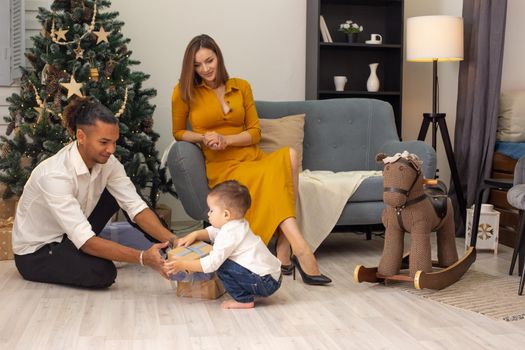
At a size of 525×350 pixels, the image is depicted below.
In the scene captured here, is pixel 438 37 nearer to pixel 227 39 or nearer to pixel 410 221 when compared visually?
pixel 227 39

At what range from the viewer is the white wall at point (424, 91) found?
19.7ft

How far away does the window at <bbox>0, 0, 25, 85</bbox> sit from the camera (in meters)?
5.03

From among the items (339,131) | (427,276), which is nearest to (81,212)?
(427,276)

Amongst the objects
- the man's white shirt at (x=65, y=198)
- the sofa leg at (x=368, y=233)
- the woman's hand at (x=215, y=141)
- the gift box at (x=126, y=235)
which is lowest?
the sofa leg at (x=368, y=233)

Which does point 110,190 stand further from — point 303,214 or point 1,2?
point 1,2

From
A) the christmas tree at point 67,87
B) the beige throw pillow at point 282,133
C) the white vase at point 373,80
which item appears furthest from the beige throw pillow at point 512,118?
the christmas tree at point 67,87

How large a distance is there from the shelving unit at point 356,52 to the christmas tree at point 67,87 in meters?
1.48

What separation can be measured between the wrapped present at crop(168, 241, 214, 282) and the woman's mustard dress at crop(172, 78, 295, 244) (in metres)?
0.52

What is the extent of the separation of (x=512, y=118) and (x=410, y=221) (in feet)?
6.05

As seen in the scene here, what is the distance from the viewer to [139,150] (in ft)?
15.8

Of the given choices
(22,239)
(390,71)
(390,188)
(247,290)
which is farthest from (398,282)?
(390,71)

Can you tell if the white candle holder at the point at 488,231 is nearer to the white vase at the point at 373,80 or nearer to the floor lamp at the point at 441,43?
the floor lamp at the point at 441,43

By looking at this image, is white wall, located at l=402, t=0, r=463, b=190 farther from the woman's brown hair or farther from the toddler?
the toddler

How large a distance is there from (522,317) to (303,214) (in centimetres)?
143
